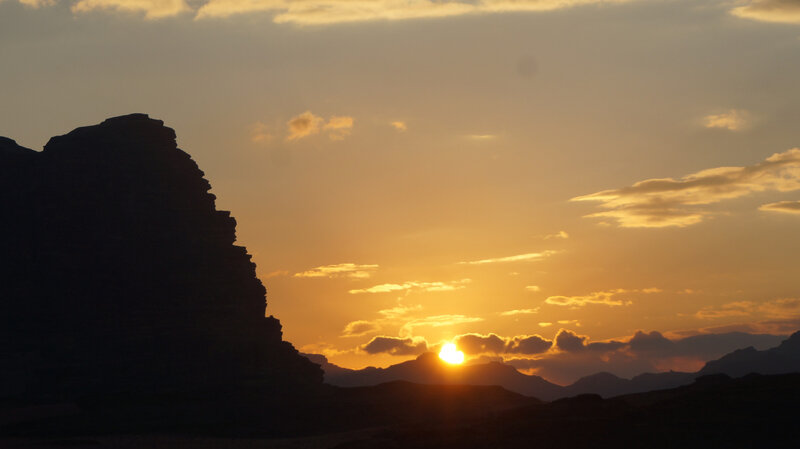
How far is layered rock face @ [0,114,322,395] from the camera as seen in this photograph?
131 m

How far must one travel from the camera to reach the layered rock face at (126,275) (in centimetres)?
13062

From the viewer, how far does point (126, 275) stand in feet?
452

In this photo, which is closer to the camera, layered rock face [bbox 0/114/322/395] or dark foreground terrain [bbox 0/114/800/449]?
dark foreground terrain [bbox 0/114/800/449]

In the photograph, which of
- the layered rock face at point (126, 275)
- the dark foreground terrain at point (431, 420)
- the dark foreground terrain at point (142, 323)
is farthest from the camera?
the layered rock face at point (126, 275)

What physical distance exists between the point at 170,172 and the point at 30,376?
125ft

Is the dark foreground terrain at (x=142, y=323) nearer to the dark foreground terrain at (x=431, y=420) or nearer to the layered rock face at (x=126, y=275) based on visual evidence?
the layered rock face at (x=126, y=275)

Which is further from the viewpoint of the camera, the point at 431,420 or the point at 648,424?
the point at 431,420

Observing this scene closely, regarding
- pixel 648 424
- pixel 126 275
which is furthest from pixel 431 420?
pixel 126 275

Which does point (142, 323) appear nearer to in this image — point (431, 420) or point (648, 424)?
point (431, 420)

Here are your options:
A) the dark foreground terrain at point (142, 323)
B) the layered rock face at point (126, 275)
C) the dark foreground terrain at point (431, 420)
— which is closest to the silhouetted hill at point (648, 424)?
the dark foreground terrain at point (431, 420)

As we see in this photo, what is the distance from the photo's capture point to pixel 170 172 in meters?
145

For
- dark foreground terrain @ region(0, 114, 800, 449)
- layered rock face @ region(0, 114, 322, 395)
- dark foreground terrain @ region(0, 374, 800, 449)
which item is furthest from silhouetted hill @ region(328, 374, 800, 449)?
layered rock face @ region(0, 114, 322, 395)

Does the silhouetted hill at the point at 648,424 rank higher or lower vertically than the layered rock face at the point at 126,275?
lower

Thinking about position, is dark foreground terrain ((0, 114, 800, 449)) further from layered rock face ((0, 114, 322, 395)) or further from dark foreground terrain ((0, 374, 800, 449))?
dark foreground terrain ((0, 374, 800, 449))
